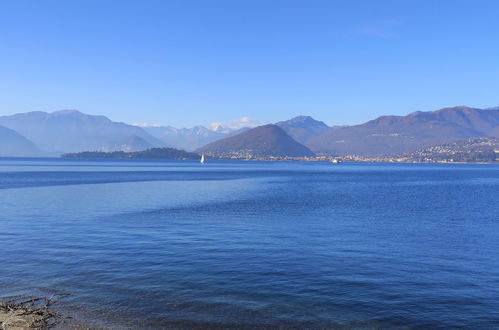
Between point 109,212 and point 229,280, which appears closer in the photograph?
point 229,280

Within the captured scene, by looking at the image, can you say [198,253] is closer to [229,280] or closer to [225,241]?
[225,241]

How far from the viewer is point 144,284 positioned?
25.5 m

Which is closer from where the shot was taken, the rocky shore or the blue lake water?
the rocky shore

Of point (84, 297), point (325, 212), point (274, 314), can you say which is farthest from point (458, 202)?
point (84, 297)

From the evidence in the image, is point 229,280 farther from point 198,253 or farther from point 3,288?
point 3,288

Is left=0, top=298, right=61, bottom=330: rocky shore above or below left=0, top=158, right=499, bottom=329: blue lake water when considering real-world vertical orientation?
above

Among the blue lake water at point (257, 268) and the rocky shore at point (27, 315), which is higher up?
the rocky shore at point (27, 315)

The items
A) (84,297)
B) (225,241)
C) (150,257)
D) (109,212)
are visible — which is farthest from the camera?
(109,212)

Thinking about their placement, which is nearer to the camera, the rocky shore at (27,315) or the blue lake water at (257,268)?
the rocky shore at (27,315)

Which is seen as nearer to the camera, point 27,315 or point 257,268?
point 27,315

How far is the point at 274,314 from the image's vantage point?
2081 cm

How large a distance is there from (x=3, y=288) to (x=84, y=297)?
18.1 feet

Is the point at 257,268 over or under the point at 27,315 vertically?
under

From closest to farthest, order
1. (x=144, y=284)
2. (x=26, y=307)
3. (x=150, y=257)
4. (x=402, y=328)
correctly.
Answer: (x=402, y=328) → (x=26, y=307) → (x=144, y=284) → (x=150, y=257)
